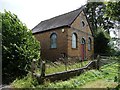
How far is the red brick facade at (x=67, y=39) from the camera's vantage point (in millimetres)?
23141

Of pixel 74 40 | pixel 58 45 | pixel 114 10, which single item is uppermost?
pixel 74 40

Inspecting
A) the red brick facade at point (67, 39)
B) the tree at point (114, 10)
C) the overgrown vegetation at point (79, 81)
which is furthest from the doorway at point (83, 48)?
the tree at point (114, 10)

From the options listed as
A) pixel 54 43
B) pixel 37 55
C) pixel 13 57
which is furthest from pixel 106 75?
pixel 54 43

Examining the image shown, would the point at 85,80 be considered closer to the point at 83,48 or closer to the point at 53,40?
the point at 53,40

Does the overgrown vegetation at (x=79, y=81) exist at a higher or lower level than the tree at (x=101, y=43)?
lower

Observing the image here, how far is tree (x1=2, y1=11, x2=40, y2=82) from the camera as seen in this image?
14859 mm

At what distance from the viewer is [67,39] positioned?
75.2 ft

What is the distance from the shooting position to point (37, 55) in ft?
53.9

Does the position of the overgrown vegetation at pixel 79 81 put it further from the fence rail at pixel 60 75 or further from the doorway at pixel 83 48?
the doorway at pixel 83 48

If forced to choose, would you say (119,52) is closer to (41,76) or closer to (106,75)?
(41,76)

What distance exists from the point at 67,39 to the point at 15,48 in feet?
29.1

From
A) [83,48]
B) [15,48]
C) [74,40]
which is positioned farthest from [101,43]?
[15,48]

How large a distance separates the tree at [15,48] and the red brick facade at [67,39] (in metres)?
7.37

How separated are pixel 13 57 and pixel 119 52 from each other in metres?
11.7
